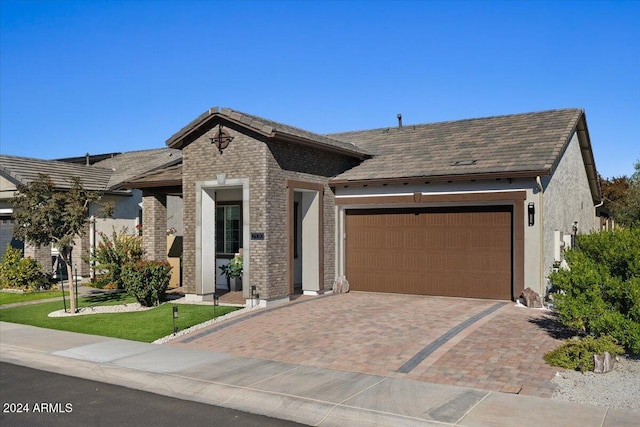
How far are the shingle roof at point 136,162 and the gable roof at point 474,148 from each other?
8.73m

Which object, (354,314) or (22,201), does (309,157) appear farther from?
(22,201)

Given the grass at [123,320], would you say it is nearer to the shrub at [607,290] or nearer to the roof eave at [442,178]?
the roof eave at [442,178]

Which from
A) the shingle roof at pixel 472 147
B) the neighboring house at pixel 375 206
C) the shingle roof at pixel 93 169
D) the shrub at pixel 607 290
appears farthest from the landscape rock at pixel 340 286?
the shingle roof at pixel 93 169

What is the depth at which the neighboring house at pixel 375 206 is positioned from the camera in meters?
15.3

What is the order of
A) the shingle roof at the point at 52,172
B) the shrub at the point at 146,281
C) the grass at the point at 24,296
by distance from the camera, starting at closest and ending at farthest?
the shrub at the point at 146,281
the grass at the point at 24,296
the shingle roof at the point at 52,172

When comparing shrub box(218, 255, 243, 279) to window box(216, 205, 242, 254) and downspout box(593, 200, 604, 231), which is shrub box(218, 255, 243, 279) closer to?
window box(216, 205, 242, 254)

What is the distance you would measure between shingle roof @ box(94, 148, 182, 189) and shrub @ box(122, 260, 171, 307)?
7529 millimetres

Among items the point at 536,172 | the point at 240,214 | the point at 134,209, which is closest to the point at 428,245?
the point at 536,172

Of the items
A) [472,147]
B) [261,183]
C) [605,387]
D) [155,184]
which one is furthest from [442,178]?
[155,184]

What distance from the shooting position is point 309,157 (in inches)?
677

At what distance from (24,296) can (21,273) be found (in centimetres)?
184

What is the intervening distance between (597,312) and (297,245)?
10.3 m

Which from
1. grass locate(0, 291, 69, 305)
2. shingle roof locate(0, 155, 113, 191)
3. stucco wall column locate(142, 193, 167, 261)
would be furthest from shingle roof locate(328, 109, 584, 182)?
shingle roof locate(0, 155, 113, 191)

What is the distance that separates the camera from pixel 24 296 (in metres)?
19.0
